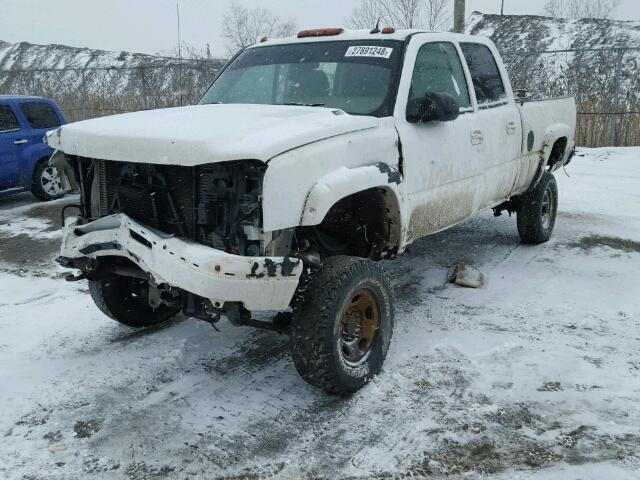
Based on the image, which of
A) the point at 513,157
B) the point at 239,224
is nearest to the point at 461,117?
the point at 513,157

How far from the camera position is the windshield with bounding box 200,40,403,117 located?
4.27 metres

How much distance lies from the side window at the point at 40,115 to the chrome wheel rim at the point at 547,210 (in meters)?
7.47

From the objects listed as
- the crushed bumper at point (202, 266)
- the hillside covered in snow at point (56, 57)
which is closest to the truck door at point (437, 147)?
the crushed bumper at point (202, 266)

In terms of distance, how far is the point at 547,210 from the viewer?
6969mm

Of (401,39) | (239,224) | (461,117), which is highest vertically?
(401,39)

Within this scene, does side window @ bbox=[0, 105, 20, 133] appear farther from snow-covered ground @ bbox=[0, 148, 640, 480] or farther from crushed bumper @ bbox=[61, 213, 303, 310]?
crushed bumper @ bbox=[61, 213, 303, 310]

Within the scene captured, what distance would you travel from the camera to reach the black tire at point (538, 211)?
659 cm

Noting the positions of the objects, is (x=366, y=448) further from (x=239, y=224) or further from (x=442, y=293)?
(x=442, y=293)

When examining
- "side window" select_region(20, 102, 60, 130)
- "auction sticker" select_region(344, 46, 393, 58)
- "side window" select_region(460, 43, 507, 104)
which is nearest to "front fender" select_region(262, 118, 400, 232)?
"auction sticker" select_region(344, 46, 393, 58)

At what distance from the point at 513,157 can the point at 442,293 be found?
4.70 feet

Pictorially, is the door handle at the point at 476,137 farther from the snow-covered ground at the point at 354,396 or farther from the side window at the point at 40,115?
the side window at the point at 40,115

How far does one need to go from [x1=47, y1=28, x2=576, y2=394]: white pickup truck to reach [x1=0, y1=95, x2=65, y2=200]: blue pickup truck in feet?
18.1

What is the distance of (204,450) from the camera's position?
3111 mm

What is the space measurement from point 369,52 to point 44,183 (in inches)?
272
